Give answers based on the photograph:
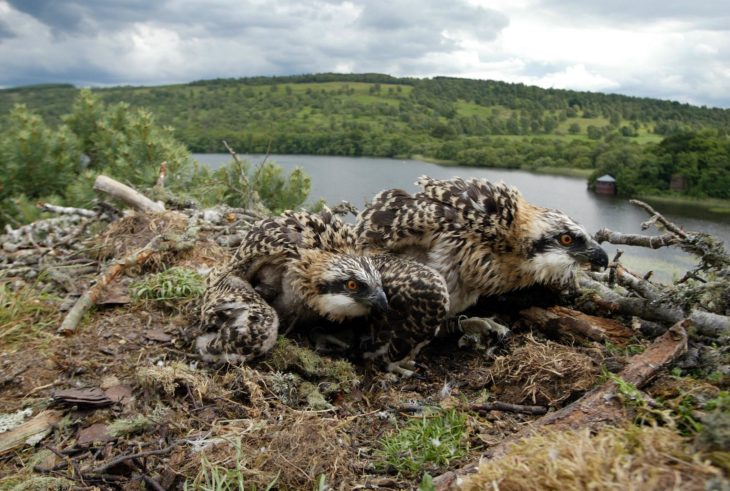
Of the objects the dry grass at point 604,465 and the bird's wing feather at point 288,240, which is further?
the bird's wing feather at point 288,240

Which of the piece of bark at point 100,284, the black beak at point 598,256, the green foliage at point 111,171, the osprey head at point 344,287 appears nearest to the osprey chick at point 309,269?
the osprey head at point 344,287

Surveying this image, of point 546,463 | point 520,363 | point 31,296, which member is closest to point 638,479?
point 546,463

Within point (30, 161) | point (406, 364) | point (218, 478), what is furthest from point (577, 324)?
point (30, 161)

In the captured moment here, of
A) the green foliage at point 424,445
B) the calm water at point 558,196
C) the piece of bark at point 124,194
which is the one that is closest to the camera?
the green foliage at point 424,445

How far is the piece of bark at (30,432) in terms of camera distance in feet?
12.7

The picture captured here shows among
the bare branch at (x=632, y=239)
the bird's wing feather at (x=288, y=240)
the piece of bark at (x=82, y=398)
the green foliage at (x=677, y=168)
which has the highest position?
the green foliage at (x=677, y=168)

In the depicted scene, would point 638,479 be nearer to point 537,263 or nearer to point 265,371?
point 537,263

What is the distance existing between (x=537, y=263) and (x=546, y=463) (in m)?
2.62

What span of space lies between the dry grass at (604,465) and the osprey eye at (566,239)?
91.4 inches

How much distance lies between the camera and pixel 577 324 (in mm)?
4801

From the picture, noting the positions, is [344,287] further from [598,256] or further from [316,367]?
[598,256]

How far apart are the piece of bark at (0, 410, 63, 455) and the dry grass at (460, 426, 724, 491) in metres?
3.14

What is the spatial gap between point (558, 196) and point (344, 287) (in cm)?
457

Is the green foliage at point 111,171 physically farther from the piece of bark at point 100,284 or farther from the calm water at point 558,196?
the piece of bark at point 100,284
